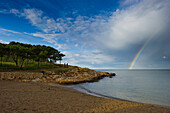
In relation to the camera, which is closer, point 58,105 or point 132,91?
point 58,105

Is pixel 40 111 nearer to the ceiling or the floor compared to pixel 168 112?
nearer to the ceiling

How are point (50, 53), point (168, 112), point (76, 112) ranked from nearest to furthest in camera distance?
point (76, 112) → point (168, 112) → point (50, 53)

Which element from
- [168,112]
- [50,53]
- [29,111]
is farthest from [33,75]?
[50,53]

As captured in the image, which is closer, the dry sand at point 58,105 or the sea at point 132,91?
the dry sand at point 58,105

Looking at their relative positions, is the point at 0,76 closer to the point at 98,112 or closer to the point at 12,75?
the point at 12,75

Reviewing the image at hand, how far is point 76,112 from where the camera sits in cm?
774

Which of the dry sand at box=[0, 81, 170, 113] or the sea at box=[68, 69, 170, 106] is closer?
the dry sand at box=[0, 81, 170, 113]

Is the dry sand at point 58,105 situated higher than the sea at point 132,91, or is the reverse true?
the dry sand at point 58,105

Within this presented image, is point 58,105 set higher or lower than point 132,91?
higher

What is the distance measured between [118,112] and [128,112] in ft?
3.15

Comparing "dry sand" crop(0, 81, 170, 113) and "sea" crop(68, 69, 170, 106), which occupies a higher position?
"dry sand" crop(0, 81, 170, 113)

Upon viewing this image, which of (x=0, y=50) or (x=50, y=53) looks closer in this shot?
(x=0, y=50)

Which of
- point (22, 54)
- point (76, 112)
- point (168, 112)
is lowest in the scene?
point (168, 112)

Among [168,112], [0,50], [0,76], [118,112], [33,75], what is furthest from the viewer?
[0,50]
